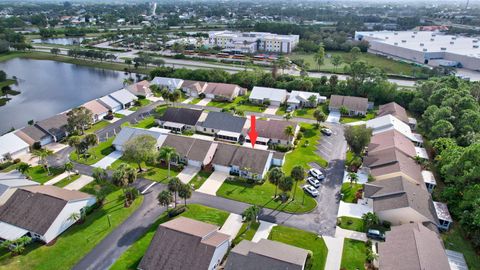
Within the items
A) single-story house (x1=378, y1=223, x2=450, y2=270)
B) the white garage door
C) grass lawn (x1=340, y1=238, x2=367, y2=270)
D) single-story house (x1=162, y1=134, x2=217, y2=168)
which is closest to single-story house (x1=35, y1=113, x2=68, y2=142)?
single-story house (x1=162, y1=134, x2=217, y2=168)

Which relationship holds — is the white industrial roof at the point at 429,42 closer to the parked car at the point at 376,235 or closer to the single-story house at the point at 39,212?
the parked car at the point at 376,235

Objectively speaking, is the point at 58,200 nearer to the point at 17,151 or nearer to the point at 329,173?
the point at 17,151

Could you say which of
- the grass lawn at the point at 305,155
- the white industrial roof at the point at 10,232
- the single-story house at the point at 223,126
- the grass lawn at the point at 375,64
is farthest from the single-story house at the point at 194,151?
the grass lawn at the point at 375,64

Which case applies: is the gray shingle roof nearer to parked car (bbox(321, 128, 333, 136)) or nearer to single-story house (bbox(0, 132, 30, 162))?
parked car (bbox(321, 128, 333, 136))

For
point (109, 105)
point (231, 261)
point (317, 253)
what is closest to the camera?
point (231, 261)

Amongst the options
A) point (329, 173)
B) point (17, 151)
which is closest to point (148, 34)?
point (17, 151)

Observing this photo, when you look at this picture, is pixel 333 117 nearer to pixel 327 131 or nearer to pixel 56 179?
pixel 327 131
